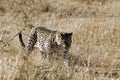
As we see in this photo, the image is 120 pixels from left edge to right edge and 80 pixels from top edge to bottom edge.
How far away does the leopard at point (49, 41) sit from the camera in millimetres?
8759

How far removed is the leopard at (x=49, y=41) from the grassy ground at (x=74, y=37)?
16 centimetres

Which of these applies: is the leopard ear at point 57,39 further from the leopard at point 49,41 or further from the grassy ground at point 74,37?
the grassy ground at point 74,37

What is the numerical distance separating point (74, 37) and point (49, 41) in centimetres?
269

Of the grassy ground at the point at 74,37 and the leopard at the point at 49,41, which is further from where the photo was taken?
the leopard at the point at 49,41

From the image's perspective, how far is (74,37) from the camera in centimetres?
1167

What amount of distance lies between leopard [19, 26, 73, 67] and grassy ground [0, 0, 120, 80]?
16 centimetres

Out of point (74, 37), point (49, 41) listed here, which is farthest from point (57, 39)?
point (74, 37)

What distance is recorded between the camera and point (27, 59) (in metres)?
5.81

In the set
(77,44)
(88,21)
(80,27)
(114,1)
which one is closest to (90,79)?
(77,44)

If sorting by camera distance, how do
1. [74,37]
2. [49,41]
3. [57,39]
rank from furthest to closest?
[74,37] < [49,41] < [57,39]

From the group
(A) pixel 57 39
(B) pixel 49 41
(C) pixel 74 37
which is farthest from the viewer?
(C) pixel 74 37

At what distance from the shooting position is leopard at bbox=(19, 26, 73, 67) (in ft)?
28.7

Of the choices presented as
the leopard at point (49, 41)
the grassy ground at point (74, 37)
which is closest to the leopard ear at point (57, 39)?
the leopard at point (49, 41)

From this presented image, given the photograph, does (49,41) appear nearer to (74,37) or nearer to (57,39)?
(57,39)
